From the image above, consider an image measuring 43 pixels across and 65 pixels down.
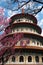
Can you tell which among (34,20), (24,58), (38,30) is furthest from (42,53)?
(34,20)

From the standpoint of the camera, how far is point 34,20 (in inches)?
1439

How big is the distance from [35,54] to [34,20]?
9167 mm

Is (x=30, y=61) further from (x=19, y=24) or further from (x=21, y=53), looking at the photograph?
(x=19, y=24)

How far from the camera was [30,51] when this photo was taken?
28672 mm

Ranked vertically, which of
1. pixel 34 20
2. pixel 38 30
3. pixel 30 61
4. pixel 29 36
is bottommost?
pixel 30 61

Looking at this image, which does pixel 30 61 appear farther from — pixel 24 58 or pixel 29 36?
pixel 29 36

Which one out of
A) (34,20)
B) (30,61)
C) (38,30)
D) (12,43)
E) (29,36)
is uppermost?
(34,20)

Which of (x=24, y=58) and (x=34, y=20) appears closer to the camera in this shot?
(x=24, y=58)

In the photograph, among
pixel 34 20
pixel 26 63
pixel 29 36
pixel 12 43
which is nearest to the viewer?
pixel 12 43

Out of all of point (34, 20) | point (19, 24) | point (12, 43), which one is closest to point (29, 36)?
point (19, 24)

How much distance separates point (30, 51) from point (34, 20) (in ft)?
30.2

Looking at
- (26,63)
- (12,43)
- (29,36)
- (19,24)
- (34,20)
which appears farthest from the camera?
(34,20)

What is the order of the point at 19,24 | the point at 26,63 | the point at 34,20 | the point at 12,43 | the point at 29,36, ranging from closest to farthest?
the point at 12,43, the point at 26,63, the point at 29,36, the point at 19,24, the point at 34,20

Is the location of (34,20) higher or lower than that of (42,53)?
higher
